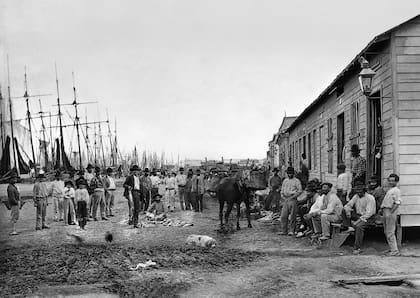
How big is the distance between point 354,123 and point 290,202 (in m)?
2.76

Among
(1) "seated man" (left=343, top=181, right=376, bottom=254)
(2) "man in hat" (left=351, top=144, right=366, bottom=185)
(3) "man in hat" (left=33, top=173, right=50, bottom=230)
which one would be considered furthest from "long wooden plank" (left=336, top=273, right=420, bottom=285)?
(3) "man in hat" (left=33, top=173, right=50, bottom=230)

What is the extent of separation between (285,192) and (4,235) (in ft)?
25.3

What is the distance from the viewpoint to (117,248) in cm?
1168

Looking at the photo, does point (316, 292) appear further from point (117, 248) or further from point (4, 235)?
point (4, 235)

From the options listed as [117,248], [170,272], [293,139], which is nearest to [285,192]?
[117,248]

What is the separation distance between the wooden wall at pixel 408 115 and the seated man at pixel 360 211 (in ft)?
2.27

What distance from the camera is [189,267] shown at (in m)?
9.44

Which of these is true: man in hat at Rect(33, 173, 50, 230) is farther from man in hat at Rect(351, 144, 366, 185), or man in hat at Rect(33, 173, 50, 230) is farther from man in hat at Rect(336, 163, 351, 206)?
man in hat at Rect(351, 144, 366, 185)

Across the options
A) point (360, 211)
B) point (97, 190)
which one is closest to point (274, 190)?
point (97, 190)

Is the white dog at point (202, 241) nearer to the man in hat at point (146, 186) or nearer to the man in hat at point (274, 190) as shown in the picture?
the man in hat at point (274, 190)

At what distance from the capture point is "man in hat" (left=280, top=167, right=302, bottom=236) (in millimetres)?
14188

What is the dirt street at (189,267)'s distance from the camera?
25.7 ft

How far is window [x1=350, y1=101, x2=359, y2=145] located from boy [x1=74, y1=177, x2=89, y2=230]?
8025 millimetres

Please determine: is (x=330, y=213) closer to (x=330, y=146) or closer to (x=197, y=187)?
(x=330, y=146)
